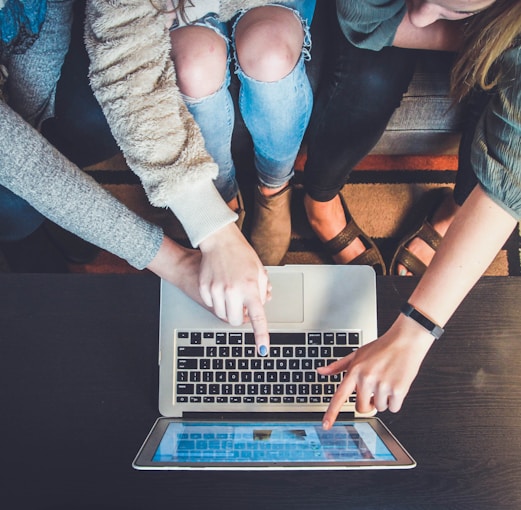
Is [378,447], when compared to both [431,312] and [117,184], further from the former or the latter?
[117,184]

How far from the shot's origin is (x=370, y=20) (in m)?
0.82

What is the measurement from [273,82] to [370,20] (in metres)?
0.19

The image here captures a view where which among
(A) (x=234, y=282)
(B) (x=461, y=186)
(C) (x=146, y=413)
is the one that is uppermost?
(B) (x=461, y=186)

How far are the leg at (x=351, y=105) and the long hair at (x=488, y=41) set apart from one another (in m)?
0.13

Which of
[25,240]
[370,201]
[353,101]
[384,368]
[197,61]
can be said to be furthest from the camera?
[370,201]

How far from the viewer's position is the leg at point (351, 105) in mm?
927

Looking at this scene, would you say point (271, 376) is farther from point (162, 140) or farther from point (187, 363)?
point (162, 140)

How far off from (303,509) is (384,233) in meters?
0.79

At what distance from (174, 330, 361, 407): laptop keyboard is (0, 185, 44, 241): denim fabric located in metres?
0.44

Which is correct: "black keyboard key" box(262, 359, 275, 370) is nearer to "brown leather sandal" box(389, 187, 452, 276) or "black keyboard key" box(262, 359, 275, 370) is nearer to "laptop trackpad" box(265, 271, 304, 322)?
"laptop trackpad" box(265, 271, 304, 322)

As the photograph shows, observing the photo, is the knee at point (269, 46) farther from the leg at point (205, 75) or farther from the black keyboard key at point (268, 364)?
the black keyboard key at point (268, 364)

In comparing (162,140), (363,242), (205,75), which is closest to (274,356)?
(162,140)

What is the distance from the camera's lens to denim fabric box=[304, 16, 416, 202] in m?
0.93

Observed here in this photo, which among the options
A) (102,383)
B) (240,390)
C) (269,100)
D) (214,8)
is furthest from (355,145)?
(102,383)
